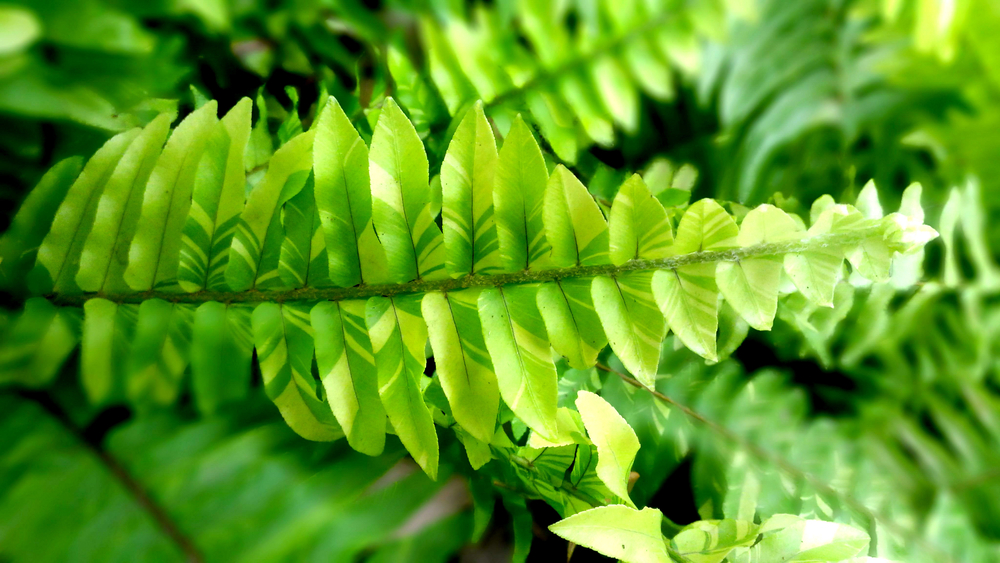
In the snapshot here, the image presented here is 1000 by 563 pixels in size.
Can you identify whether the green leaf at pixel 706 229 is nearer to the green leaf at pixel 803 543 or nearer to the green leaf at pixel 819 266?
the green leaf at pixel 819 266

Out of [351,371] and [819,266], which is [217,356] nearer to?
[351,371]

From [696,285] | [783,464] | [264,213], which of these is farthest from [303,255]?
[783,464]

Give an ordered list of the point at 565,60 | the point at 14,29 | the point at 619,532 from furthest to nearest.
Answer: the point at 565,60
the point at 619,532
the point at 14,29

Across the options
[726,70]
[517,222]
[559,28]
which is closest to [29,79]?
[517,222]

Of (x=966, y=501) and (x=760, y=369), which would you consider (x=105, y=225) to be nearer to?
(x=760, y=369)

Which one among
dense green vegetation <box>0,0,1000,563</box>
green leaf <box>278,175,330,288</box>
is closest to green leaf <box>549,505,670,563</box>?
dense green vegetation <box>0,0,1000,563</box>

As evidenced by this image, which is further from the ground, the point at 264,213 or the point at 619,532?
the point at 264,213

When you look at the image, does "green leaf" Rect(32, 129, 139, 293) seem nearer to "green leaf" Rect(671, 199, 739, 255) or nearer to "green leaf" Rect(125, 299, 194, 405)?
"green leaf" Rect(125, 299, 194, 405)
